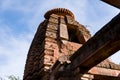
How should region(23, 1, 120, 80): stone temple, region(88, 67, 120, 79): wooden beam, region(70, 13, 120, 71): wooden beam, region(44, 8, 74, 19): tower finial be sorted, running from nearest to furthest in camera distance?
region(70, 13, 120, 71): wooden beam
region(23, 1, 120, 80): stone temple
region(88, 67, 120, 79): wooden beam
region(44, 8, 74, 19): tower finial

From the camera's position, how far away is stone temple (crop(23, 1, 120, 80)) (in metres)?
5.79

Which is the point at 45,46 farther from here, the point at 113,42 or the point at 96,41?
the point at 113,42

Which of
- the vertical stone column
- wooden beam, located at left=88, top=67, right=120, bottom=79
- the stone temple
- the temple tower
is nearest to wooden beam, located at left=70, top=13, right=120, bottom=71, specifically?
the stone temple

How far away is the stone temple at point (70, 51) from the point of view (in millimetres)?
5789

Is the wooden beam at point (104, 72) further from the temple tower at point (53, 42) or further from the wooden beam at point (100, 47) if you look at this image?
the temple tower at point (53, 42)

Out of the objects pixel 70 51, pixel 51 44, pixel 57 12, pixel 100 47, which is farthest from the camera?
pixel 57 12

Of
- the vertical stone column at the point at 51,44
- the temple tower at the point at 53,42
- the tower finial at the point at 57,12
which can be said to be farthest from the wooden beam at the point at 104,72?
the tower finial at the point at 57,12

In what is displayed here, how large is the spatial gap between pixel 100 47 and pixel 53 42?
3.30 metres

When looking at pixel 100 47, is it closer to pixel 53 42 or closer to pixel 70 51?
pixel 70 51

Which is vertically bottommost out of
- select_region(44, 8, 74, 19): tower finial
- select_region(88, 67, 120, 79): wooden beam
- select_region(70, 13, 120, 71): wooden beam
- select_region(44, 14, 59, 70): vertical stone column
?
select_region(88, 67, 120, 79): wooden beam

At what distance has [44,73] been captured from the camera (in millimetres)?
7738

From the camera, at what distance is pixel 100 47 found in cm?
577

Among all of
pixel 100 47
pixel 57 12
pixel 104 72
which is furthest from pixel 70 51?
pixel 100 47

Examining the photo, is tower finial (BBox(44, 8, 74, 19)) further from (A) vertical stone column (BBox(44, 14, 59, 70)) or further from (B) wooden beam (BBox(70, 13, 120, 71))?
(B) wooden beam (BBox(70, 13, 120, 71))
